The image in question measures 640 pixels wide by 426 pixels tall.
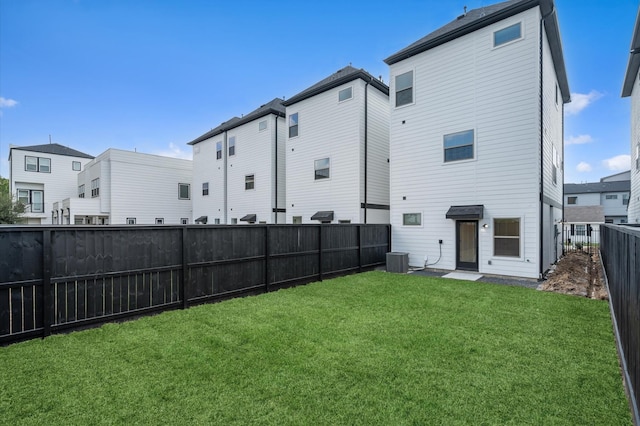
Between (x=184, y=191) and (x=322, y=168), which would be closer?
(x=322, y=168)

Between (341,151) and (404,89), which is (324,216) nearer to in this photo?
(341,151)

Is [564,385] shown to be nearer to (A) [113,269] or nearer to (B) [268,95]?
(A) [113,269]

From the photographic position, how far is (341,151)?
44.8 ft

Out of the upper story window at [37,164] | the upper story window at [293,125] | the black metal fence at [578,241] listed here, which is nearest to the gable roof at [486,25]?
the upper story window at [293,125]

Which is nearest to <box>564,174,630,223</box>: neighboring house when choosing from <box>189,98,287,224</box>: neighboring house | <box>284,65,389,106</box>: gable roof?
<box>284,65,389,106</box>: gable roof

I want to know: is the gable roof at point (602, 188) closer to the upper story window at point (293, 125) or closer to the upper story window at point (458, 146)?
the upper story window at point (458, 146)

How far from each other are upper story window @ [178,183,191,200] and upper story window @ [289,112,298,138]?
46.5 ft

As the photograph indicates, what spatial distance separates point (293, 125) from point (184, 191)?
572 inches

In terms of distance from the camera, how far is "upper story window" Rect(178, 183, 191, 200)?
25.5 metres

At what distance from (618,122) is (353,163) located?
20.1 m

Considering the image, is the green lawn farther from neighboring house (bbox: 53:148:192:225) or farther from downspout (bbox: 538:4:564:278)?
neighboring house (bbox: 53:148:192:225)

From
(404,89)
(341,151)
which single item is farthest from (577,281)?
(341,151)

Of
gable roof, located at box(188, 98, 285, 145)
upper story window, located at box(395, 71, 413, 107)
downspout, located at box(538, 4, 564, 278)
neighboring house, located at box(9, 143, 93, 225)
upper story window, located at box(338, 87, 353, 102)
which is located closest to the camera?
downspout, located at box(538, 4, 564, 278)

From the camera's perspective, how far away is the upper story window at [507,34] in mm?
9305
